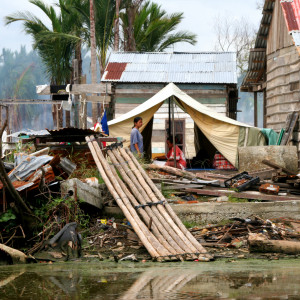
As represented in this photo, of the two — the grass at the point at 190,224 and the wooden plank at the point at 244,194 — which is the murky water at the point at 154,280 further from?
the wooden plank at the point at 244,194

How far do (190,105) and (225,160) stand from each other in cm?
204

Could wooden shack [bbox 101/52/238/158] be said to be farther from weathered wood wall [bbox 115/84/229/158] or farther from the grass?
the grass

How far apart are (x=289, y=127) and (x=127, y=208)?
892 cm

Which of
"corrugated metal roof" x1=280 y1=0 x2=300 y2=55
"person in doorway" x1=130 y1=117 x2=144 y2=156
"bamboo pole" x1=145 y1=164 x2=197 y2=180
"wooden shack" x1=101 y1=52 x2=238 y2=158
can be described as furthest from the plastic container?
"wooden shack" x1=101 y1=52 x2=238 y2=158

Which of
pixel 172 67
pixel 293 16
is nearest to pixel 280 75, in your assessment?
pixel 293 16

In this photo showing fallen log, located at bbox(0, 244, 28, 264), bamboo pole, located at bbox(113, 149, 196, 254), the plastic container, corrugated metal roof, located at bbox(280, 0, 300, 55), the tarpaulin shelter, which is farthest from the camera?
corrugated metal roof, located at bbox(280, 0, 300, 55)

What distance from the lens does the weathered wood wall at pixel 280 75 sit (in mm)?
16781

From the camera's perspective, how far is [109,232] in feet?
29.2

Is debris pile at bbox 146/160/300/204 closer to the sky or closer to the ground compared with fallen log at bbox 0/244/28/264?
closer to the sky

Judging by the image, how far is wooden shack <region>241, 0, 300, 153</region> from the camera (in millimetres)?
16406

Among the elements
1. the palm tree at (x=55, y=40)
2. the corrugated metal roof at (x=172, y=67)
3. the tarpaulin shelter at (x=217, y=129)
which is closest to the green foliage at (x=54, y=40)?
the palm tree at (x=55, y=40)

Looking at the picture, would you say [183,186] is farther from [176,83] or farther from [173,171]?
[176,83]

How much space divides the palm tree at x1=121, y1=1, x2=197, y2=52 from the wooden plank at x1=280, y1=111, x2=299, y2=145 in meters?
15.6

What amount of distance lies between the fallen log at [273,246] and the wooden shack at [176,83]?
11.9 m
